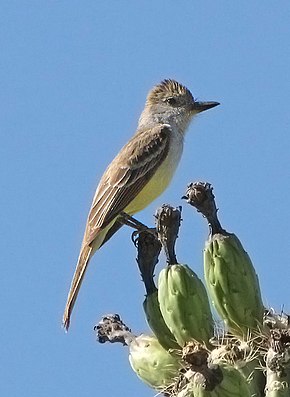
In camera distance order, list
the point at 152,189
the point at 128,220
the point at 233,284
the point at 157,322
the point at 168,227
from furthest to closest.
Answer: the point at 152,189
the point at 128,220
the point at 157,322
the point at 168,227
the point at 233,284

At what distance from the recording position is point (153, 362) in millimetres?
5309

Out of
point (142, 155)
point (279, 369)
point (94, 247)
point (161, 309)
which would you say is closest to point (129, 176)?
point (142, 155)

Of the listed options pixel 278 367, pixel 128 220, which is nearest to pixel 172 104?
pixel 128 220

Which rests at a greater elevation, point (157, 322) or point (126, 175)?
point (126, 175)

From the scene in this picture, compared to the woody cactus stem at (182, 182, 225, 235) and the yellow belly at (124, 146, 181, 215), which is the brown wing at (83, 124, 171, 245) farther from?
the woody cactus stem at (182, 182, 225, 235)

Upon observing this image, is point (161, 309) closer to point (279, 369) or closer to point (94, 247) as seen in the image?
point (279, 369)

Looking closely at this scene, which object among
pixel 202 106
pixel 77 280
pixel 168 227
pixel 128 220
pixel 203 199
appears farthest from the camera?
pixel 202 106

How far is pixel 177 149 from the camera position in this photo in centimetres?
1138

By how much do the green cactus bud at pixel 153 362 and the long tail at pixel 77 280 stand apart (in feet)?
9.87

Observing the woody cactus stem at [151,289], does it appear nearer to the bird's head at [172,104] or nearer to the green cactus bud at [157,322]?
the green cactus bud at [157,322]

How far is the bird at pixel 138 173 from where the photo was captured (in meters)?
10.4

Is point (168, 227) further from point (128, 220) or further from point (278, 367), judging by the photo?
point (128, 220)

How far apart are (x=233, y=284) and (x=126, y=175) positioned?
6143 mm

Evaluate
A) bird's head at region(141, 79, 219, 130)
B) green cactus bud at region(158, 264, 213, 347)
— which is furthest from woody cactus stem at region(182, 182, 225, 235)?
bird's head at region(141, 79, 219, 130)
